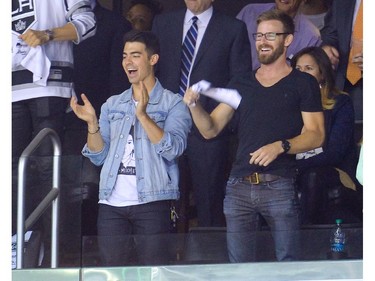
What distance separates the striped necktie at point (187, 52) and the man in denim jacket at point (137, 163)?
3.7 inches

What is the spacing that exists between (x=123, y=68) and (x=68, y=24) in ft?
1.25

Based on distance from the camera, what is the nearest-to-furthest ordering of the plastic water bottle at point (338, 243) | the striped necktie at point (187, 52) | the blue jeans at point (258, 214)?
the blue jeans at point (258, 214), the plastic water bottle at point (338, 243), the striped necktie at point (187, 52)

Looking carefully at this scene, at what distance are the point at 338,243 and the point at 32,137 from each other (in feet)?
5.71

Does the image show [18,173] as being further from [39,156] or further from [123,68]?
[123,68]

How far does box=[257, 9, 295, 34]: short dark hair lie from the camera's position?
5.55 meters

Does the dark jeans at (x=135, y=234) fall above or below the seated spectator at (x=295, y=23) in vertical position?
below

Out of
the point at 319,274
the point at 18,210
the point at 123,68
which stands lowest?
the point at 319,274

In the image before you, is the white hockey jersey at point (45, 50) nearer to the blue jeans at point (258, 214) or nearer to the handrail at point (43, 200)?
the handrail at point (43, 200)

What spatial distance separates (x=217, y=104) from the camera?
5594 millimetres

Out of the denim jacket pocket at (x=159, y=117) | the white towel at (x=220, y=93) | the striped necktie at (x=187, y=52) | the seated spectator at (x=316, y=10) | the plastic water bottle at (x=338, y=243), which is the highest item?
the seated spectator at (x=316, y=10)

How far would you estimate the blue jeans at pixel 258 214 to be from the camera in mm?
5383

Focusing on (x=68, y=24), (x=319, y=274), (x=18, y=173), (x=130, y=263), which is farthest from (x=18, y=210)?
(x=319, y=274)

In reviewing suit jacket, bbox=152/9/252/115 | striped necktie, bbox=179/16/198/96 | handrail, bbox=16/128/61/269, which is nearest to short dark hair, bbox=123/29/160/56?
suit jacket, bbox=152/9/252/115

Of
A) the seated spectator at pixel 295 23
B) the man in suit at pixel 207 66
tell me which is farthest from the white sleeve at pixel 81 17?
the seated spectator at pixel 295 23
